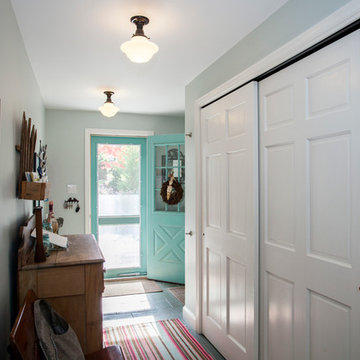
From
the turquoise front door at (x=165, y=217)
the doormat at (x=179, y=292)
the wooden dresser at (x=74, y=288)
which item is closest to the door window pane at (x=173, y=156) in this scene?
the turquoise front door at (x=165, y=217)

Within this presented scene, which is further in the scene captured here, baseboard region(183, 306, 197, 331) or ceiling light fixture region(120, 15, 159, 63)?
baseboard region(183, 306, 197, 331)

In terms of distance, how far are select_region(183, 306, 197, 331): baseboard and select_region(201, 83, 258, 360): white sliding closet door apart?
0.63ft

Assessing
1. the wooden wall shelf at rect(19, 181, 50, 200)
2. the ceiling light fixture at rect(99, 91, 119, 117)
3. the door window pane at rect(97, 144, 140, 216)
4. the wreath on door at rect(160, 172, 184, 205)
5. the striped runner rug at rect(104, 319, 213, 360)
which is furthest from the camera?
the door window pane at rect(97, 144, 140, 216)

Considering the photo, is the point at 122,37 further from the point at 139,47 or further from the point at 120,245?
the point at 120,245

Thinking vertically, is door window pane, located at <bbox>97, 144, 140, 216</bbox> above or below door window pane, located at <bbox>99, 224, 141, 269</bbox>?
above

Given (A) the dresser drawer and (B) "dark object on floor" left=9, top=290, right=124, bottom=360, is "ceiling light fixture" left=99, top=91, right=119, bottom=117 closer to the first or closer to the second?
(A) the dresser drawer

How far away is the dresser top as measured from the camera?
1913mm

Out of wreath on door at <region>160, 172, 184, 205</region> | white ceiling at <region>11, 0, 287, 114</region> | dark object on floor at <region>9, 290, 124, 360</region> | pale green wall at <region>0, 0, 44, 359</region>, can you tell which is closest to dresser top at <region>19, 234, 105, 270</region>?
pale green wall at <region>0, 0, 44, 359</region>

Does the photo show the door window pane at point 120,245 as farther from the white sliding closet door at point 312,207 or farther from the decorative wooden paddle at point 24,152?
the white sliding closet door at point 312,207

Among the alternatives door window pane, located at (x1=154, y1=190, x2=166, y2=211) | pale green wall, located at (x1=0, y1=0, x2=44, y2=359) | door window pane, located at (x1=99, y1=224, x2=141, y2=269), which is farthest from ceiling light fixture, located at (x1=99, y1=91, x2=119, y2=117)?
door window pane, located at (x1=99, y1=224, x2=141, y2=269)

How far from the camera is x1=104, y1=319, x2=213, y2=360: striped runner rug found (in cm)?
261

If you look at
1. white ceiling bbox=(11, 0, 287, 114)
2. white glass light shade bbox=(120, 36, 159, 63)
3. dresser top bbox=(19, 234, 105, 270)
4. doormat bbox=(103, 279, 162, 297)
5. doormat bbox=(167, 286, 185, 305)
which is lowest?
doormat bbox=(167, 286, 185, 305)

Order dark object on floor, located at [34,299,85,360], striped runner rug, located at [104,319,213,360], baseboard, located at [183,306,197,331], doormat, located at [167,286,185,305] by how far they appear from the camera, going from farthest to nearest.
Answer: doormat, located at [167,286,185,305] → baseboard, located at [183,306,197,331] → striped runner rug, located at [104,319,213,360] → dark object on floor, located at [34,299,85,360]

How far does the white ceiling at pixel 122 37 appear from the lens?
186 cm
